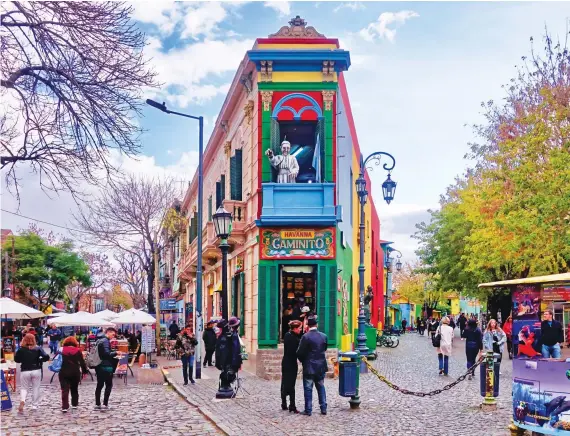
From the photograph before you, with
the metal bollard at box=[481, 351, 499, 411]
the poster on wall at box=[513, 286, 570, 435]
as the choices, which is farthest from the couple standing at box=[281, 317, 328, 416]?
the poster on wall at box=[513, 286, 570, 435]

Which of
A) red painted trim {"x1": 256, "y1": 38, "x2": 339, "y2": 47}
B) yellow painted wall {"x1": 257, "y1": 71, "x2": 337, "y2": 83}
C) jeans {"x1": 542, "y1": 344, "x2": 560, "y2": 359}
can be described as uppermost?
red painted trim {"x1": 256, "y1": 38, "x2": 339, "y2": 47}

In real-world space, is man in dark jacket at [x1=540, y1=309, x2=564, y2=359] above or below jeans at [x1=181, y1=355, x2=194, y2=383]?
above

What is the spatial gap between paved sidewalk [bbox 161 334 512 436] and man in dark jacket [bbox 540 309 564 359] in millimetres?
1240

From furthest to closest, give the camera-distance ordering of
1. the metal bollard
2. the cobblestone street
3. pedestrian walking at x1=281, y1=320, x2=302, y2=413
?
the metal bollard, pedestrian walking at x1=281, y1=320, x2=302, y2=413, the cobblestone street

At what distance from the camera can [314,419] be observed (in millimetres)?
12742

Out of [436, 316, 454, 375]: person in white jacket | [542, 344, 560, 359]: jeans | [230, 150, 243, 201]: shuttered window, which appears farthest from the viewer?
[230, 150, 243, 201]: shuttered window

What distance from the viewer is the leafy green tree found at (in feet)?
209

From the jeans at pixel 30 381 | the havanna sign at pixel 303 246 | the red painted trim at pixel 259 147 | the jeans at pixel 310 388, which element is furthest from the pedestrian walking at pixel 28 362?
the red painted trim at pixel 259 147

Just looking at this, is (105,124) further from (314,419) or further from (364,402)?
(364,402)

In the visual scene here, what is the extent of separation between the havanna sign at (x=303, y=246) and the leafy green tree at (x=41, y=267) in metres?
46.3

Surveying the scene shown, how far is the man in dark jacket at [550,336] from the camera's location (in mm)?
15297

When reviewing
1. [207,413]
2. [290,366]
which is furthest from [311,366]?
[207,413]

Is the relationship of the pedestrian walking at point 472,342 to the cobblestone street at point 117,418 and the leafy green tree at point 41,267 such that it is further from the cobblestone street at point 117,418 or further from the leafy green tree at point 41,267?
the leafy green tree at point 41,267

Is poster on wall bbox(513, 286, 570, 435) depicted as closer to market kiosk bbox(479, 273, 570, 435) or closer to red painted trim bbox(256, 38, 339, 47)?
market kiosk bbox(479, 273, 570, 435)
